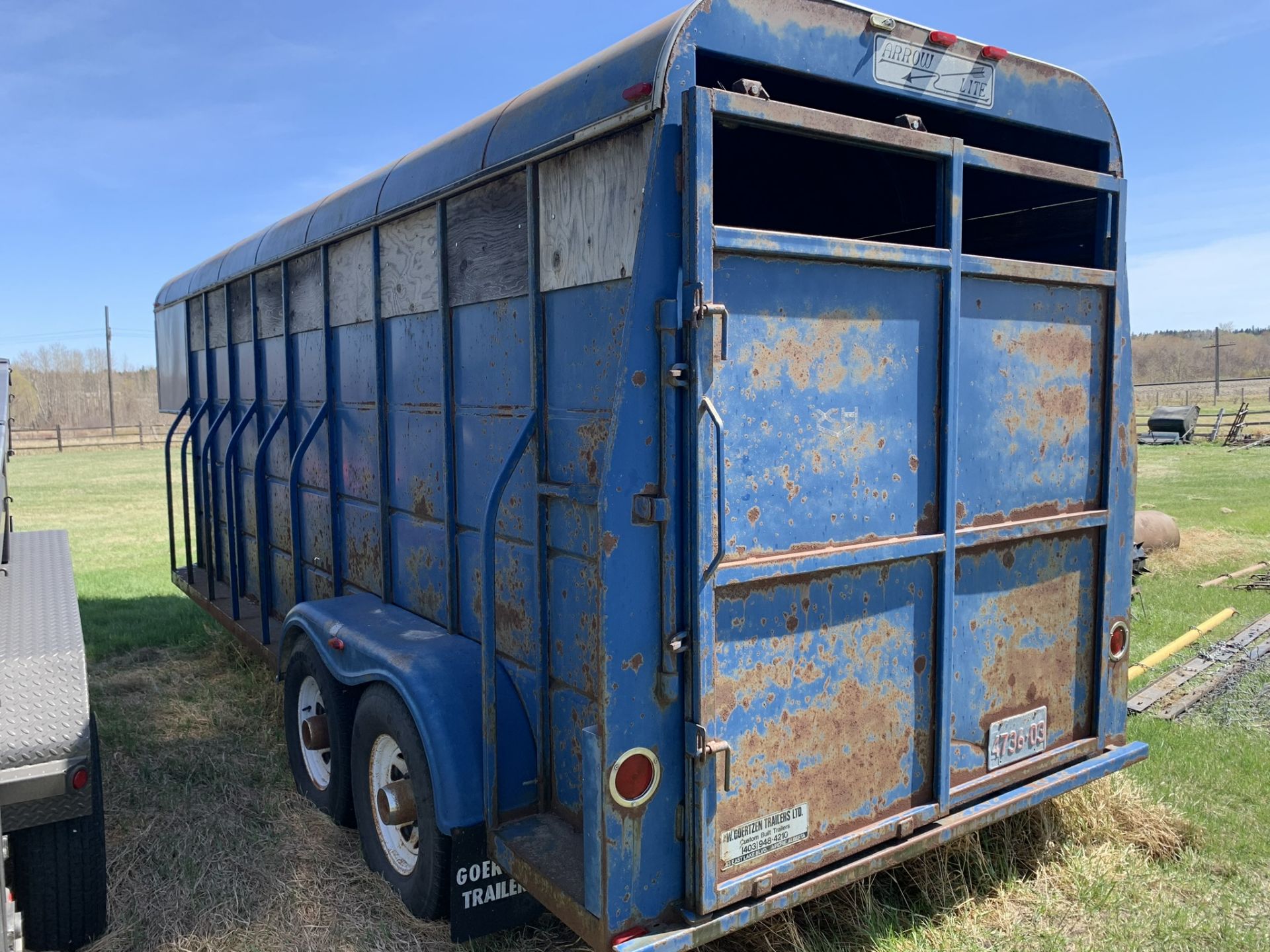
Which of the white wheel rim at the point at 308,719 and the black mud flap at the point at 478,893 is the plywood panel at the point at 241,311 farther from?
the black mud flap at the point at 478,893

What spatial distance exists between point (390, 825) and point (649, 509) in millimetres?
1886

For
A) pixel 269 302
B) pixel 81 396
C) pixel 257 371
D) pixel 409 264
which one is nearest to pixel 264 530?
pixel 257 371

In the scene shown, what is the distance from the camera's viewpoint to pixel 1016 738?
3.57 metres

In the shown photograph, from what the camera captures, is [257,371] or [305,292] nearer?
[305,292]

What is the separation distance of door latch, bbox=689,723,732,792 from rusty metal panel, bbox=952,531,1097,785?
1.05 meters

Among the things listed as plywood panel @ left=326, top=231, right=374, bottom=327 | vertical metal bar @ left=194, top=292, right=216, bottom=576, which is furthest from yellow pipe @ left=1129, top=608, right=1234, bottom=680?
vertical metal bar @ left=194, top=292, right=216, bottom=576

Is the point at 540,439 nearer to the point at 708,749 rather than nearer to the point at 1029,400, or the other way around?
the point at 708,749

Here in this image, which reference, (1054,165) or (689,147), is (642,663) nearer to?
(689,147)

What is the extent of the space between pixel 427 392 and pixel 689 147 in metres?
1.90

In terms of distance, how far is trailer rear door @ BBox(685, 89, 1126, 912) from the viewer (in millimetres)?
2734

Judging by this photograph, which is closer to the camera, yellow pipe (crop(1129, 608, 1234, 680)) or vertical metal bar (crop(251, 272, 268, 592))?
vertical metal bar (crop(251, 272, 268, 592))

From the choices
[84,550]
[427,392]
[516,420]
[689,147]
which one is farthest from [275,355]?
[84,550]

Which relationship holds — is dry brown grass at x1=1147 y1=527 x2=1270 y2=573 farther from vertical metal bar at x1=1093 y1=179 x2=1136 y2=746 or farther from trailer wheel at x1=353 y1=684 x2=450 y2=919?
trailer wheel at x1=353 y1=684 x2=450 y2=919

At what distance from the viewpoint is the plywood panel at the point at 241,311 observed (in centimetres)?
638
